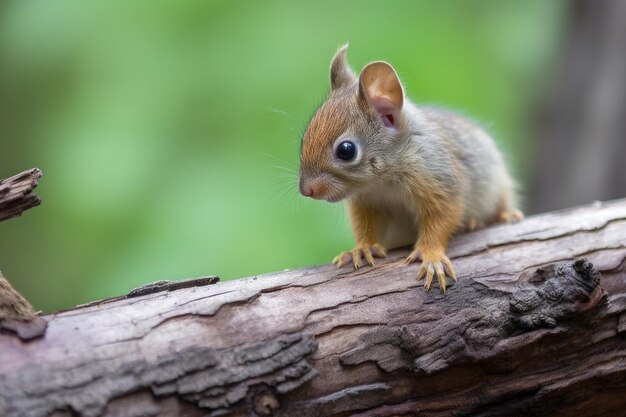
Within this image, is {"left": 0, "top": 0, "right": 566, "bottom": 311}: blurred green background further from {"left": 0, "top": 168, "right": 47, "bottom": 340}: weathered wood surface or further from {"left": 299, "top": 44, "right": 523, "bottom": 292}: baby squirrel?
{"left": 0, "top": 168, "right": 47, "bottom": 340}: weathered wood surface

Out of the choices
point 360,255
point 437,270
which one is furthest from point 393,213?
point 437,270

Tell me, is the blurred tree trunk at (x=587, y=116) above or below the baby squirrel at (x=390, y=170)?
above

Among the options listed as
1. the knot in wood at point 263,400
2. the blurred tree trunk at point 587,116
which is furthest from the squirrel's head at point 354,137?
the blurred tree trunk at point 587,116

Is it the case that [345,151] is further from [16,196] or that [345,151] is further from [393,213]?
[16,196]

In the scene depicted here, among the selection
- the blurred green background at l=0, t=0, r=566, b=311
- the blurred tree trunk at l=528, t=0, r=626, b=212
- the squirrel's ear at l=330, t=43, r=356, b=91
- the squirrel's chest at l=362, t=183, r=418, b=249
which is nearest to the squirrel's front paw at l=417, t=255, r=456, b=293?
the squirrel's chest at l=362, t=183, r=418, b=249

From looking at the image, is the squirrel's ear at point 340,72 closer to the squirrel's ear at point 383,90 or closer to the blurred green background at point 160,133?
the squirrel's ear at point 383,90

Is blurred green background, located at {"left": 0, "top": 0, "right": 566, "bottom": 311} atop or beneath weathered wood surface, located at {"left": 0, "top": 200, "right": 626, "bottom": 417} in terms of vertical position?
atop
